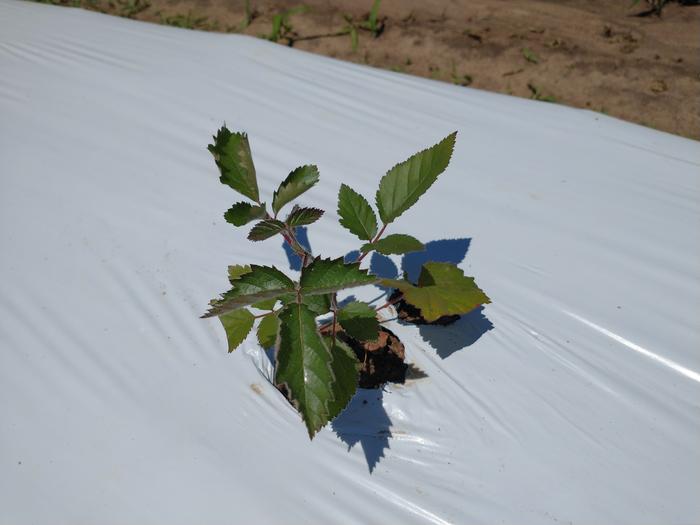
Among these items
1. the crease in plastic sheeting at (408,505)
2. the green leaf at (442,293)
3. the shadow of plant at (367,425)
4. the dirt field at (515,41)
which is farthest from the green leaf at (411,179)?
the dirt field at (515,41)

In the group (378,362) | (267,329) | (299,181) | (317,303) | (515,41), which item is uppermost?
(515,41)

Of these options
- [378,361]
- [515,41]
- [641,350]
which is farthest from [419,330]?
[515,41]

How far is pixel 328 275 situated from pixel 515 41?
270cm

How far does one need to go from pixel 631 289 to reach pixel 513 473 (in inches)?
21.9

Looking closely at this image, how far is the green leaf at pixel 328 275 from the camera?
29.3 inches

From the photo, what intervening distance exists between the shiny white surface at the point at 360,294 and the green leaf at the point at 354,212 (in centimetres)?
28

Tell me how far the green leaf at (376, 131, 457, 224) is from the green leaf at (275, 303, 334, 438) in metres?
0.30

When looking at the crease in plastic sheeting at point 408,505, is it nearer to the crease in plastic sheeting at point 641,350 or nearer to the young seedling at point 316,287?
the young seedling at point 316,287

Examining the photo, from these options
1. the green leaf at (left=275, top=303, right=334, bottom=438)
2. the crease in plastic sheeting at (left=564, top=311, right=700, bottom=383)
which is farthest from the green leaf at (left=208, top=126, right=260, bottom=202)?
the crease in plastic sheeting at (left=564, top=311, right=700, bottom=383)

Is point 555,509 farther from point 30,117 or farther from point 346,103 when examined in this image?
point 30,117

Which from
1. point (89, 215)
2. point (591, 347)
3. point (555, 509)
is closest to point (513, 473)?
point (555, 509)

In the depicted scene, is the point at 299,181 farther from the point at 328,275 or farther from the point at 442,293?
the point at 442,293

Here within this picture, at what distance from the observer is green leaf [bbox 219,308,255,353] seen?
91 centimetres

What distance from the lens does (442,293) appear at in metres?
0.88
